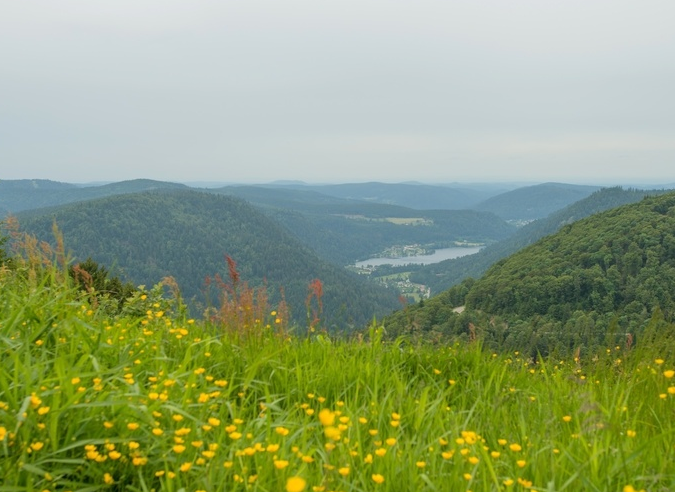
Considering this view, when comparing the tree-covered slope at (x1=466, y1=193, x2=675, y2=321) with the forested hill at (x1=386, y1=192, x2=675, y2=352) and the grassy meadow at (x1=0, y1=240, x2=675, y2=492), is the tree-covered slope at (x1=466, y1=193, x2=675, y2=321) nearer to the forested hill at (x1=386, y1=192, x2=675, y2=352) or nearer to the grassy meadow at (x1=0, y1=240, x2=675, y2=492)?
the forested hill at (x1=386, y1=192, x2=675, y2=352)

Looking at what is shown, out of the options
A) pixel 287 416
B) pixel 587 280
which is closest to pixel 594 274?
pixel 587 280

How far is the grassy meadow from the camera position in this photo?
7.43 ft

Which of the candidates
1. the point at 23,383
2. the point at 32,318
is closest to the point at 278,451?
the point at 23,383

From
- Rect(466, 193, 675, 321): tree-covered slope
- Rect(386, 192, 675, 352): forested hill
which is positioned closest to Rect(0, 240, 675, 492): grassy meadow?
Rect(386, 192, 675, 352): forested hill

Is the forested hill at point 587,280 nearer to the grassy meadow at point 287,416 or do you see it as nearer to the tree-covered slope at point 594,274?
the tree-covered slope at point 594,274

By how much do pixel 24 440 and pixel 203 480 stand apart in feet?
2.83

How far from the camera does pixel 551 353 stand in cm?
491

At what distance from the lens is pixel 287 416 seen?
3100 mm

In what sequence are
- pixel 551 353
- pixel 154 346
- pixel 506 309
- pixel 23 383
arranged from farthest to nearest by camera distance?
pixel 506 309 → pixel 551 353 → pixel 154 346 → pixel 23 383

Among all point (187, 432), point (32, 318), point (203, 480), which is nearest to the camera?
point (203, 480)

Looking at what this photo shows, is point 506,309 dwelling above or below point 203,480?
below

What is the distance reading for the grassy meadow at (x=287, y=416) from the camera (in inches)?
89.2

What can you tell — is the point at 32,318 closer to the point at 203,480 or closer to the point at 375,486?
the point at 203,480

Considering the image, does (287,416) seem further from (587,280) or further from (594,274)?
(594,274)
